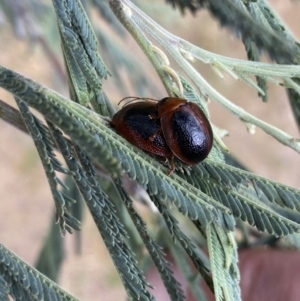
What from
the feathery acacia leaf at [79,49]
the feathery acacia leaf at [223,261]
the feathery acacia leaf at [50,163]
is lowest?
the feathery acacia leaf at [223,261]

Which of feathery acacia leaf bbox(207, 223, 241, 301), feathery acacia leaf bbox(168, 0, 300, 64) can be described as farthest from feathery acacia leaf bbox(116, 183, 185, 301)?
feathery acacia leaf bbox(168, 0, 300, 64)

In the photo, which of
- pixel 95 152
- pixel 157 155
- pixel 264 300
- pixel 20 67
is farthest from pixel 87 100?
pixel 20 67

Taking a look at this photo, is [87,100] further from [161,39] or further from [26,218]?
[26,218]

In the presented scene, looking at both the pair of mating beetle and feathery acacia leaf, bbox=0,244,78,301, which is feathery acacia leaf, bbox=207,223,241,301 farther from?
feathery acacia leaf, bbox=0,244,78,301

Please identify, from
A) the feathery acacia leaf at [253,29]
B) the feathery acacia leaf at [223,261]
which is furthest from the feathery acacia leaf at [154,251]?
the feathery acacia leaf at [253,29]

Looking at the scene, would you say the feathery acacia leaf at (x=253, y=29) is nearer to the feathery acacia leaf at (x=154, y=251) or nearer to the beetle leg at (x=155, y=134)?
the beetle leg at (x=155, y=134)

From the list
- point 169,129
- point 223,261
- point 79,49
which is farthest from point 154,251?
point 79,49

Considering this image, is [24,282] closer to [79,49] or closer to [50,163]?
[50,163]

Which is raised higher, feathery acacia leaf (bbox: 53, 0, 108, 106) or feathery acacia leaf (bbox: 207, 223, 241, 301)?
feathery acacia leaf (bbox: 53, 0, 108, 106)
